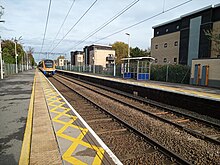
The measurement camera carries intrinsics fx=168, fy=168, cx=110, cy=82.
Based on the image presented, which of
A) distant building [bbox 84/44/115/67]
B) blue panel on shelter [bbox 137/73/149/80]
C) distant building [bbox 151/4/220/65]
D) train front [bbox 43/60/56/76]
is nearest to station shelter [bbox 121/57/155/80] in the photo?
blue panel on shelter [bbox 137/73/149/80]

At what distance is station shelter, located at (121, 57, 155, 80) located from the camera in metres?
26.3

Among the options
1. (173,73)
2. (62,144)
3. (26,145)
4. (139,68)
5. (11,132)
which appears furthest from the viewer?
(139,68)

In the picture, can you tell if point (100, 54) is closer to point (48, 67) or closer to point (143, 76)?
point (48, 67)

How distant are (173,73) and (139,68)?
618cm

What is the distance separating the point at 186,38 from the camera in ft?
114

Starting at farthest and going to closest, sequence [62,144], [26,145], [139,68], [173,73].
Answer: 1. [139,68]
2. [173,73]
3. [62,144]
4. [26,145]

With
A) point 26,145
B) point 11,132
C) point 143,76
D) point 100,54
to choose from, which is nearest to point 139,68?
point 143,76

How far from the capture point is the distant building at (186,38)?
29344 mm

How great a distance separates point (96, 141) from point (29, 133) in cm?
197

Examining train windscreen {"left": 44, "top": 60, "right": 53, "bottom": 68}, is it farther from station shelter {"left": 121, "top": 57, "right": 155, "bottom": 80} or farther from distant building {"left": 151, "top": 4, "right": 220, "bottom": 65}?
distant building {"left": 151, "top": 4, "right": 220, "bottom": 65}

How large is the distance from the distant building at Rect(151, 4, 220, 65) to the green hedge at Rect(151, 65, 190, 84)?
10.3m

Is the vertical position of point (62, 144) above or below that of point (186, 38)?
below

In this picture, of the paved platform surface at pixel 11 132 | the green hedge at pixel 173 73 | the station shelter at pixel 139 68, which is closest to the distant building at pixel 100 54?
the station shelter at pixel 139 68

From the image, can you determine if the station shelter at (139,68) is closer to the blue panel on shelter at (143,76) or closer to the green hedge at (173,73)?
the blue panel on shelter at (143,76)
